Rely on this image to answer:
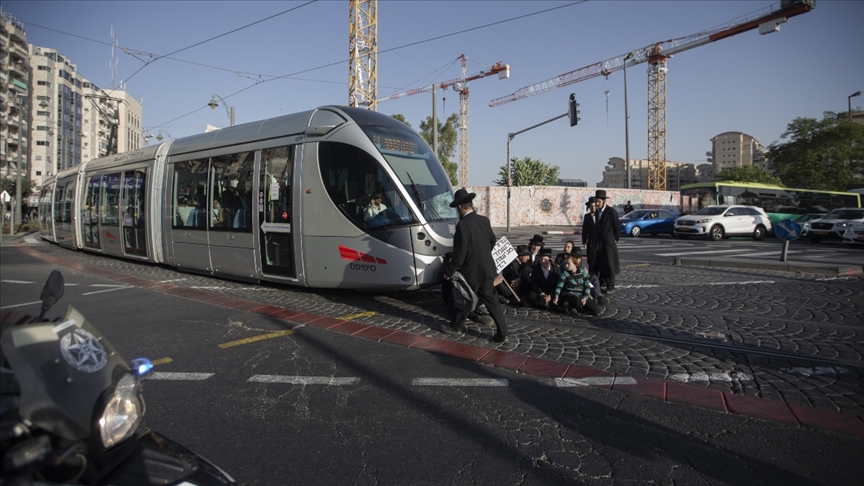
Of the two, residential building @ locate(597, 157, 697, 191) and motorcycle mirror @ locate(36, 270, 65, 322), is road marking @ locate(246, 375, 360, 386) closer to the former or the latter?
motorcycle mirror @ locate(36, 270, 65, 322)

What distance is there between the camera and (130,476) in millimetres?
1526

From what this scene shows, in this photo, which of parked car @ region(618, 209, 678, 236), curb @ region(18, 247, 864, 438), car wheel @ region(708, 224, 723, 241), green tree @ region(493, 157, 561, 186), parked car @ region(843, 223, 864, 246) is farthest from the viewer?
green tree @ region(493, 157, 561, 186)

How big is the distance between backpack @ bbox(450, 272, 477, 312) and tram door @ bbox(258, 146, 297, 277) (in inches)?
132

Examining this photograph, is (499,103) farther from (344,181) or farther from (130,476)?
(130,476)

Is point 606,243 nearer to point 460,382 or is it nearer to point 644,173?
point 460,382

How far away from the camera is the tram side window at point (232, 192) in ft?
27.9

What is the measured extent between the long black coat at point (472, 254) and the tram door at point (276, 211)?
3443 mm

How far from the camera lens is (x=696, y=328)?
6.01 metres

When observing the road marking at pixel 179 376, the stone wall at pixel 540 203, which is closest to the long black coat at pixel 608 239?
the road marking at pixel 179 376

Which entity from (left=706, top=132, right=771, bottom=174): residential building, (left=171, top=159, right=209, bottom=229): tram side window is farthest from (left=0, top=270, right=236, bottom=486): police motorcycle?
(left=706, top=132, right=771, bottom=174): residential building

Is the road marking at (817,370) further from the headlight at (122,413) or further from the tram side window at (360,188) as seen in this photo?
the headlight at (122,413)

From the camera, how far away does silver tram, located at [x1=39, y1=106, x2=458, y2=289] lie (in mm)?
6961

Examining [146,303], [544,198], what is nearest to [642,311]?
[146,303]

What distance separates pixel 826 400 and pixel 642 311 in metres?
3.10
